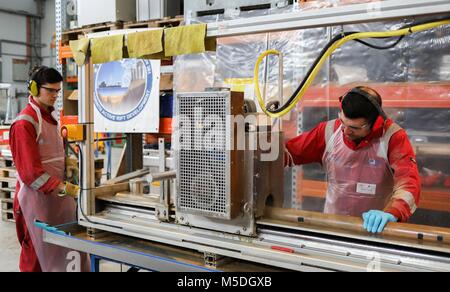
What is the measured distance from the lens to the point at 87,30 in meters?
4.58

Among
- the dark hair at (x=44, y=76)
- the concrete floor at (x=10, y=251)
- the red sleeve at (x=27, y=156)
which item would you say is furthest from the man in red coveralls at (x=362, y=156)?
the concrete floor at (x=10, y=251)

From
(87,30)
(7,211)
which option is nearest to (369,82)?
(87,30)

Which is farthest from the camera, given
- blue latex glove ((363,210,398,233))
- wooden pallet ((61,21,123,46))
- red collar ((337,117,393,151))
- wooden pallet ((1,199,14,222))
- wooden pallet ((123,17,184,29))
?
wooden pallet ((1,199,14,222))

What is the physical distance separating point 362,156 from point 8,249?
3.83 m

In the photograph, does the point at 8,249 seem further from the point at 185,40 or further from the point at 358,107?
the point at 358,107

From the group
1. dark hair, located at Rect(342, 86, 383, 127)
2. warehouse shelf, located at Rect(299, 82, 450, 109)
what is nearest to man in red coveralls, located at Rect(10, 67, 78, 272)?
dark hair, located at Rect(342, 86, 383, 127)

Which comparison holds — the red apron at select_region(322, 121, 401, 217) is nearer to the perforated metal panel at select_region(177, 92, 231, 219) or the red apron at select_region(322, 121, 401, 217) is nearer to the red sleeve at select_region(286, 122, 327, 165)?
the red sleeve at select_region(286, 122, 327, 165)

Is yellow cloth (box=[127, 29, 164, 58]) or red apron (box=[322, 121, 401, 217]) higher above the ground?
yellow cloth (box=[127, 29, 164, 58])

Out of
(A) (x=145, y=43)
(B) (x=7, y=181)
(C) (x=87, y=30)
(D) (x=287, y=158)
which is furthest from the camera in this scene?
(B) (x=7, y=181)

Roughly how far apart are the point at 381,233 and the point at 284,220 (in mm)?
413

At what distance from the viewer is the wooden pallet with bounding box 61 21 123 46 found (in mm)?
4383

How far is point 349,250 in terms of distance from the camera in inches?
69.1

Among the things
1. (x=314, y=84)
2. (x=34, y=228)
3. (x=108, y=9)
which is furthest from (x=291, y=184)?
(x=108, y=9)

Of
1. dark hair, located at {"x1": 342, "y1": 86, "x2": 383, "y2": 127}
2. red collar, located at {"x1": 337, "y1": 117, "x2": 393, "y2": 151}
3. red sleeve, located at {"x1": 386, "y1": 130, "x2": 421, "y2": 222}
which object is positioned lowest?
red sleeve, located at {"x1": 386, "y1": 130, "x2": 421, "y2": 222}
